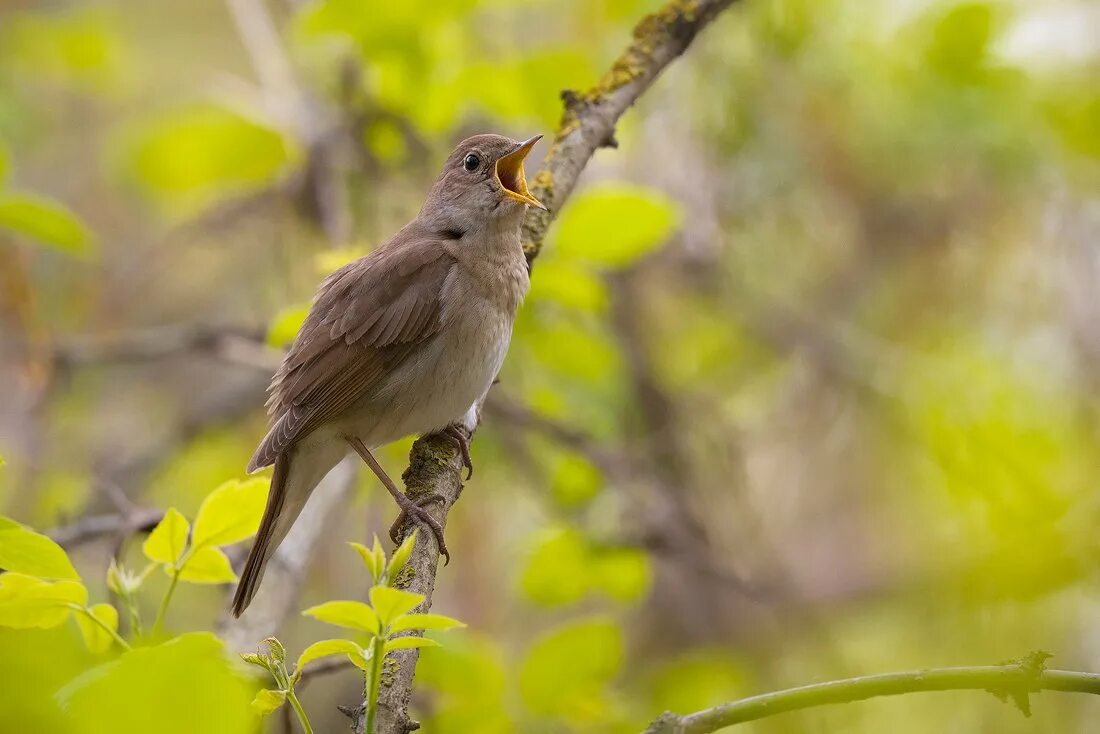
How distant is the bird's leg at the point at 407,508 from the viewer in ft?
8.93

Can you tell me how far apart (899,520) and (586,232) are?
14.1ft

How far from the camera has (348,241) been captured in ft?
15.2

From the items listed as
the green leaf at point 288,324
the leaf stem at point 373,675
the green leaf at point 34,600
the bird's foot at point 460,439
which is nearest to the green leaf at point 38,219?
the green leaf at point 288,324

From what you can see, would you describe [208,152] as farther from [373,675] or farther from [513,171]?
[373,675]

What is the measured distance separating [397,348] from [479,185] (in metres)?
0.72

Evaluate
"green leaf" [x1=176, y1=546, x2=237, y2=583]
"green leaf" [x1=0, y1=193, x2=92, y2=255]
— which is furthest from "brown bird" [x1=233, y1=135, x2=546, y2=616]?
"green leaf" [x1=176, y1=546, x2=237, y2=583]

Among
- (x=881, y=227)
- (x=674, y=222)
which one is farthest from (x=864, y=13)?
(x=674, y=222)

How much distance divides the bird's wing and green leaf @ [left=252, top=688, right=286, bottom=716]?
2061 millimetres

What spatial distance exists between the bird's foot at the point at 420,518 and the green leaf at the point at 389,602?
3.80 feet

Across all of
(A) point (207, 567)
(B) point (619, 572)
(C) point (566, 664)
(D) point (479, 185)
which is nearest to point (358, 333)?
(D) point (479, 185)

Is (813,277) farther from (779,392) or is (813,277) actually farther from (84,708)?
(84,708)

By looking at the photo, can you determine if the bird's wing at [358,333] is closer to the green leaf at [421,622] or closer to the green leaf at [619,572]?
the green leaf at [619,572]

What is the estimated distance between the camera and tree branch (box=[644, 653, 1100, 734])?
1.61 metres

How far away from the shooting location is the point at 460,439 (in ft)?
11.2
